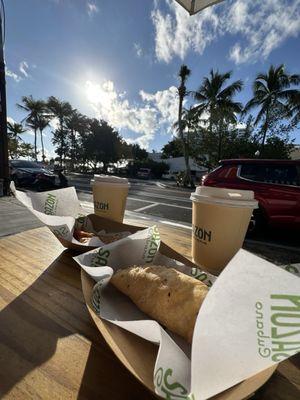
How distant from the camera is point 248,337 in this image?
15.1 inches

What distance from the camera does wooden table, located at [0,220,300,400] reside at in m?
0.49

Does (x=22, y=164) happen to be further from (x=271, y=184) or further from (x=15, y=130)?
(x=15, y=130)

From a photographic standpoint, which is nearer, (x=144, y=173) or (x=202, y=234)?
(x=202, y=234)

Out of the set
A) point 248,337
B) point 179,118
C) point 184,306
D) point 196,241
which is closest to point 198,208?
point 196,241

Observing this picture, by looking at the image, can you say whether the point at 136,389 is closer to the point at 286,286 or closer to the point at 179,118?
the point at 286,286

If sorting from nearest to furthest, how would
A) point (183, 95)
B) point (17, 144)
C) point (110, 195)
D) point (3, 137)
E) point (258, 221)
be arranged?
1. point (110, 195)
2. point (258, 221)
3. point (3, 137)
4. point (183, 95)
5. point (17, 144)

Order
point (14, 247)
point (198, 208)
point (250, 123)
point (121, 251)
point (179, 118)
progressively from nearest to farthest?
point (121, 251)
point (198, 208)
point (14, 247)
point (179, 118)
point (250, 123)

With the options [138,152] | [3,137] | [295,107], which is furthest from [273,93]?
[138,152]

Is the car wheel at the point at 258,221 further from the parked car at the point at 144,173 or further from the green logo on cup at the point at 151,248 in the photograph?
the parked car at the point at 144,173

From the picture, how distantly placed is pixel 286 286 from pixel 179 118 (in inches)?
693

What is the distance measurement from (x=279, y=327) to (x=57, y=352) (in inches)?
20.7

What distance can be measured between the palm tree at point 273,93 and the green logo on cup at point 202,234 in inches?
773

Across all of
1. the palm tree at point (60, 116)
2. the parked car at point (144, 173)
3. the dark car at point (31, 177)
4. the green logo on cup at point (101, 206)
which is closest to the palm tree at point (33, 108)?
the palm tree at point (60, 116)

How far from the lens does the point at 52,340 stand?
62cm
